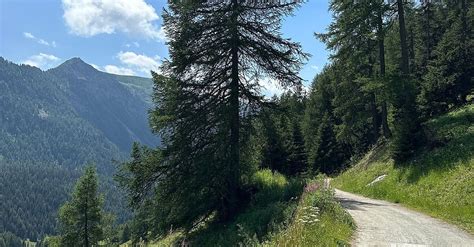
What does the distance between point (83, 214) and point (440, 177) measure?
1168 inches

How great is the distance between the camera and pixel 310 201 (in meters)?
11.2

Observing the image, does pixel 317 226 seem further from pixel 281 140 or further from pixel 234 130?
pixel 281 140

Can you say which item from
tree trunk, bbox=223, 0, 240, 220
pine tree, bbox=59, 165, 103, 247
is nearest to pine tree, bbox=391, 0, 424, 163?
tree trunk, bbox=223, 0, 240, 220

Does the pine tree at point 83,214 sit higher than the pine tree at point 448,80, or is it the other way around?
the pine tree at point 448,80

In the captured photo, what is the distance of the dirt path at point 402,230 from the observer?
948 cm

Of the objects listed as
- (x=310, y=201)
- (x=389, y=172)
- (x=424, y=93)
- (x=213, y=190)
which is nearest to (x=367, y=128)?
(x=424, y=93)

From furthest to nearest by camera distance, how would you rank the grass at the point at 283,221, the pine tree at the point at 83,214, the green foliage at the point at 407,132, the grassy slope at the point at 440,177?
the pine tree at the point at 83,214, the green foliage at the point at 407,132, the grassy slope at the point at 440,177, the grass at the point at 283,221

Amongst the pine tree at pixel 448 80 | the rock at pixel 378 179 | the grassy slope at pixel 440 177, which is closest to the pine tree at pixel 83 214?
the grassy slope at pixel 440 177

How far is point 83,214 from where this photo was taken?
35531 millimetres

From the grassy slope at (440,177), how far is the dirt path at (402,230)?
94cm

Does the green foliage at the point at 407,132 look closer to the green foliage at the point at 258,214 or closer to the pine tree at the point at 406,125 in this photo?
the pine tree at the point at 406,125

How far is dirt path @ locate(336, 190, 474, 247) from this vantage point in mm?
9477

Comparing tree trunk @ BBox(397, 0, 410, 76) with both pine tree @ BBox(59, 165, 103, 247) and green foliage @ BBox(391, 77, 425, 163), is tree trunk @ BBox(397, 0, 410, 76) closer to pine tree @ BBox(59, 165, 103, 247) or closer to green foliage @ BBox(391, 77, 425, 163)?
green foliage @ BBox(391, 77, 425, 163)

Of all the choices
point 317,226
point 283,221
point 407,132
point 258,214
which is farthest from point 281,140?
point 317,226
